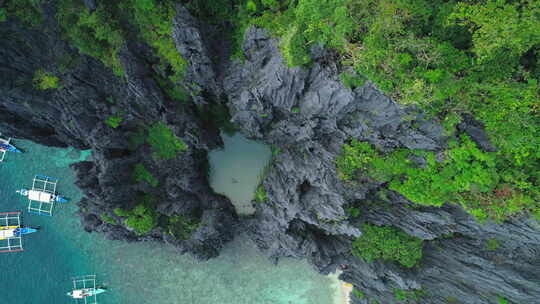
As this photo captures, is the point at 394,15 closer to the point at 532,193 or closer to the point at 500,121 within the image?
the point at 500,121

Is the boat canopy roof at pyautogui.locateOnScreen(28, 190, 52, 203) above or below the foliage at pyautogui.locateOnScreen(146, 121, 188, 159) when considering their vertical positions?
below

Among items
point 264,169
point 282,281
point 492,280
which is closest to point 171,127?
point 264,169

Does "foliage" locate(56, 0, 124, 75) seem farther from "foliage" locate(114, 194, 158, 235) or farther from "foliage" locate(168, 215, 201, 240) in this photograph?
"foliage" locate(168, 215, 201, 240)

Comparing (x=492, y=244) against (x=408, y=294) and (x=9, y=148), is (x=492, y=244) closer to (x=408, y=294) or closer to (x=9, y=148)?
(x=408, y=294)

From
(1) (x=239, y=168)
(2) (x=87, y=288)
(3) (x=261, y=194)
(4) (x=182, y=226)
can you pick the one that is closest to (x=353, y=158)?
(3) (x=261, y=194)

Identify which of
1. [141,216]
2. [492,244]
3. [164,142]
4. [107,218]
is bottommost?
[107,218]

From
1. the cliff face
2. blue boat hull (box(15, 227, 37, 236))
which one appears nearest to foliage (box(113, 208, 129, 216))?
the cliff face
